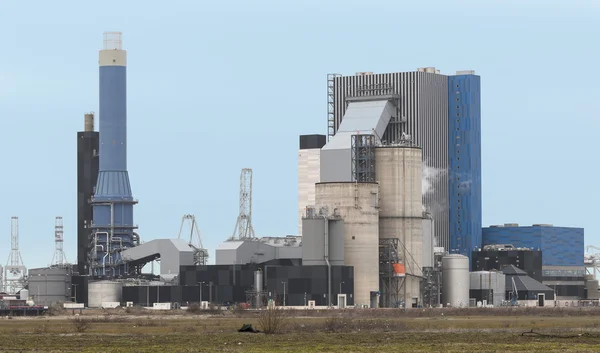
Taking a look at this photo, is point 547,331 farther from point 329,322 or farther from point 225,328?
point 225,328

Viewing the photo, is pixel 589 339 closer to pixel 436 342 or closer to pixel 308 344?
pixel 436 342

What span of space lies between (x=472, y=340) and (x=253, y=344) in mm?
13855

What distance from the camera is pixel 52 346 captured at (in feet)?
282

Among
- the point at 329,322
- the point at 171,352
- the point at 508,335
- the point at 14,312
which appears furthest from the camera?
the point at 14,312

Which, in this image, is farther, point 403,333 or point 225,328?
point 225,328

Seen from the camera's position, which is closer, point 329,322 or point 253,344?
point 253,344

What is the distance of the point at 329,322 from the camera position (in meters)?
112

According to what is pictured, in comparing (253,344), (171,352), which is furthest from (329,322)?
(171,352)

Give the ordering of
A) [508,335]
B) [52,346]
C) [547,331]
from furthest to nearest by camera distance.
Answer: [547,331]
[508,335]
[52,346]

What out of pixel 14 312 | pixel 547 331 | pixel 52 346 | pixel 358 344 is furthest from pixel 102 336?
→ pixel 14 312

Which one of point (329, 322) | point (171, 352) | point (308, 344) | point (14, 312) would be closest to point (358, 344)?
point (308, 344)

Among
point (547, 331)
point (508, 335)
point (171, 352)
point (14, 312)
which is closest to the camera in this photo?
point (171, 352)

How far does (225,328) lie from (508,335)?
2909 centimetres

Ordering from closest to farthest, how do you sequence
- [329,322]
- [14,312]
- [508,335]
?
1. [508,335]
2. [329,322]
3. [14,312]
